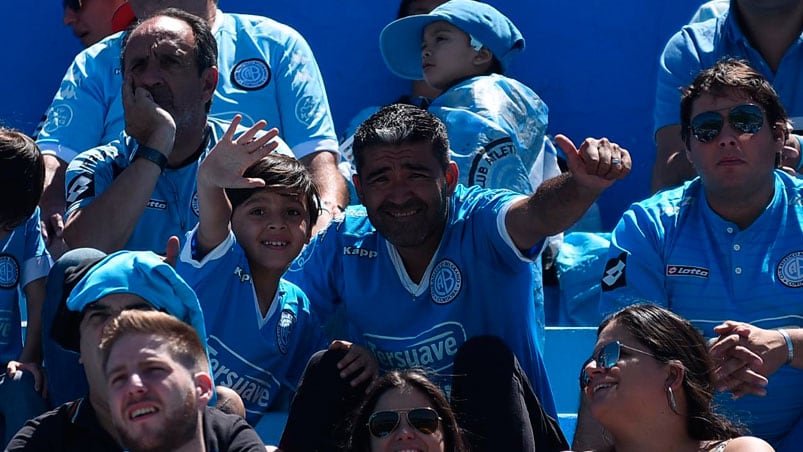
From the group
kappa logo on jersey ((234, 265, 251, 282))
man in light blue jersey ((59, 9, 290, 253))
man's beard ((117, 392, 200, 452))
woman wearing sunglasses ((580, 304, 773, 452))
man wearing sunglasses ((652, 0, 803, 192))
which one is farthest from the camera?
man wearing sunglasses ((652, 0, 803, 192))

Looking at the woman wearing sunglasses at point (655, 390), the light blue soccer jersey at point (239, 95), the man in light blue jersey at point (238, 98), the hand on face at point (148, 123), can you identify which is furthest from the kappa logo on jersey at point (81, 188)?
the woman wearing sunglasses at point (655, 390)

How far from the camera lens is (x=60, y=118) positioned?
444 cm

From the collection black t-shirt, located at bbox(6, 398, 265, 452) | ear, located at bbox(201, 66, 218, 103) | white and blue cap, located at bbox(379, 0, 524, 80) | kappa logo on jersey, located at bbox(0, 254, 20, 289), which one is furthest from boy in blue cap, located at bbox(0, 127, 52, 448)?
white and blue cap, located at bbox(379, 0, 524, 80)

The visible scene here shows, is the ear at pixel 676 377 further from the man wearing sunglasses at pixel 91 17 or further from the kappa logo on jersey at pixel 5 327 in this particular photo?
the man wearing sunglasses at pixel 91 17

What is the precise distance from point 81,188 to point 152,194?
0.69 ft

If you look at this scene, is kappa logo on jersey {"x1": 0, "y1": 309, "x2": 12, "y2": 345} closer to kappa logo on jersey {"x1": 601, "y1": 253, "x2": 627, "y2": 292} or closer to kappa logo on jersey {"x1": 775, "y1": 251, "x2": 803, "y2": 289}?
kappa logo on jersey {"x1": 601, "y1": 253, "x2": 627, "y2": 292}

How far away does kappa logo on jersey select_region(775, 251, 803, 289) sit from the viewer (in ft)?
10.9

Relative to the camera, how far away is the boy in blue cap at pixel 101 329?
2824 millimetres

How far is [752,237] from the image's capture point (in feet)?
11.2

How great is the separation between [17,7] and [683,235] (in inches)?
136

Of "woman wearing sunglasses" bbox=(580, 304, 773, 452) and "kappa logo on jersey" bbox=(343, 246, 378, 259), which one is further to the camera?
"kappa logo on jersey" bbox=(343, 246, 378, 259)

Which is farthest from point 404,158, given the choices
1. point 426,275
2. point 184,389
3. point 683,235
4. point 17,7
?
point 17,7

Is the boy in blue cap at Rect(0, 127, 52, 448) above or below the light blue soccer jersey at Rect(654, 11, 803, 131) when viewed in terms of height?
below

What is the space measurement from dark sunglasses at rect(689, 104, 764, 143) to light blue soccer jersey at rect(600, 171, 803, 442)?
18 centimetres
